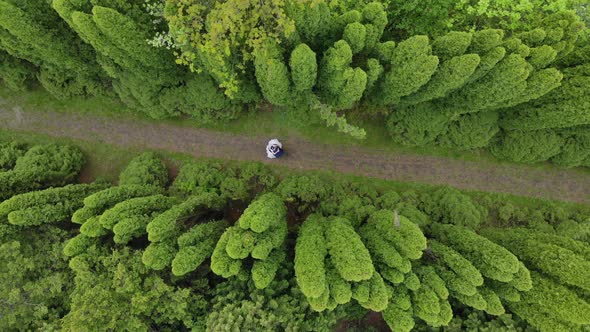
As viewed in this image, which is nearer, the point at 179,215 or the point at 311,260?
the point at 311,260

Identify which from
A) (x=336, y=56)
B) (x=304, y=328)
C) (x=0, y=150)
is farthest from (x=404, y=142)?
(x=0, y=150)

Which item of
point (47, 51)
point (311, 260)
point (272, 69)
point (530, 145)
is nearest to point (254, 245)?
point (311, 260)

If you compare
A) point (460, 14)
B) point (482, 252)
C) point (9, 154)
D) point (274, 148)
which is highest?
point (460, 14)

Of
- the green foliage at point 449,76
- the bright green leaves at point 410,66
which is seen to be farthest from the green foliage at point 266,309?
the green foliage at point 449,76

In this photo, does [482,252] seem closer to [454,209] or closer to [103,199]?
[454,209]

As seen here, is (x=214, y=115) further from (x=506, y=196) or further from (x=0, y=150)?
(x=506, y=196)

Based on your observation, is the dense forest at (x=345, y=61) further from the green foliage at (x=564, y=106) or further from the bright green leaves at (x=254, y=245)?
the bright green leaves at (x=254, y=245)
